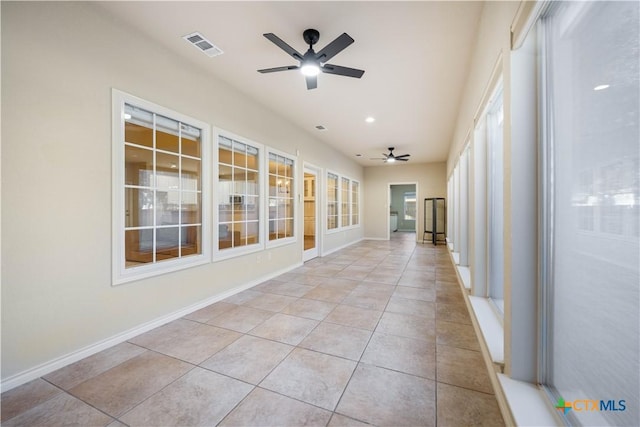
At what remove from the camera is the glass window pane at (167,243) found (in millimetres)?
2821

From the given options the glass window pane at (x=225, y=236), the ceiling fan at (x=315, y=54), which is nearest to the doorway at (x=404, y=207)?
the glass window pane at (x=225, y=236)

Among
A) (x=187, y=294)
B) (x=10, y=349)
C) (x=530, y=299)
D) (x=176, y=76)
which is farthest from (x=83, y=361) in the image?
(x=530, y=299)

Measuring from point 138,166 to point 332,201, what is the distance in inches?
220

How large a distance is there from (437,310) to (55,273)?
3.75 m

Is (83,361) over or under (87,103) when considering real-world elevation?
under

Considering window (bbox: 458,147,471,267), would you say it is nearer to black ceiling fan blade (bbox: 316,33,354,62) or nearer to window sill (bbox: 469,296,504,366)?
window sill (bbox: 469,296,504,366)

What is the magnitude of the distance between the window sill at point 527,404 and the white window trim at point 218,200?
324cm

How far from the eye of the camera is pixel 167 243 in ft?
9.57

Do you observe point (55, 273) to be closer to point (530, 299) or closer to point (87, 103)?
point (87, 103)

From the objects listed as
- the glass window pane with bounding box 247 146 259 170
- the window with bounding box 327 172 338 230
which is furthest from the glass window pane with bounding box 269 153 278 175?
the window with bounding box 327 172 338 230

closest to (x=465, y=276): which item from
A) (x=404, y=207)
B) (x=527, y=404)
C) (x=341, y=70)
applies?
(x=527, y=404)

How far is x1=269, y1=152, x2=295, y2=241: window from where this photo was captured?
15.7 feet

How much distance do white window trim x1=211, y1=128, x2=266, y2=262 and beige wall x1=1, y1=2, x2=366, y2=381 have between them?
753mm

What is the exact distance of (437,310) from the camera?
3.09 m
